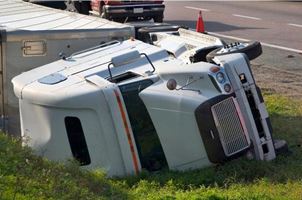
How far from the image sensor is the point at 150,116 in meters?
7.36

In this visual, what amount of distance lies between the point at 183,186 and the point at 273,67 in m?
7.53

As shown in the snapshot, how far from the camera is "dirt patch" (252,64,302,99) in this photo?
1191cm

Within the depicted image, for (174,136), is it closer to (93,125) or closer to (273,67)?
(93,125)

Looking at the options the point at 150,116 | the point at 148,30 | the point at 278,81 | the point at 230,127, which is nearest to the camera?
the point at 230,127

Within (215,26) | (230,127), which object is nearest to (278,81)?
(230,127)

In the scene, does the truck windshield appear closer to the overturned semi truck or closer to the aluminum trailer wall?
the overturned semi truck

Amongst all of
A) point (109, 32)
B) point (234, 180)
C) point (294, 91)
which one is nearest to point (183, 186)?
point (234, 180)

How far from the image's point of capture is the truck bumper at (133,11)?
20.6 meters

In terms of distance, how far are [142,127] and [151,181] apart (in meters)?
0.62

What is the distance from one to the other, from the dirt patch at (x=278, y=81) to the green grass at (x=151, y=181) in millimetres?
3634

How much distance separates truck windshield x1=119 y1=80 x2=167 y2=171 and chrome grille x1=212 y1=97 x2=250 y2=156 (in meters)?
0.67

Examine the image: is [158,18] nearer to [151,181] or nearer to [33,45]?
[33,45]

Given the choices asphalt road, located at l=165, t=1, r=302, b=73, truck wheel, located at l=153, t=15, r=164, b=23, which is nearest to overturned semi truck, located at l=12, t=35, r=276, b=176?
asphalt road, located at l=165, t=1, r=302, b=73

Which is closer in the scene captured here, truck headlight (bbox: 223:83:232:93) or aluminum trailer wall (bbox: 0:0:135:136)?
truck headlight (bbox: 223:83:232:93)
